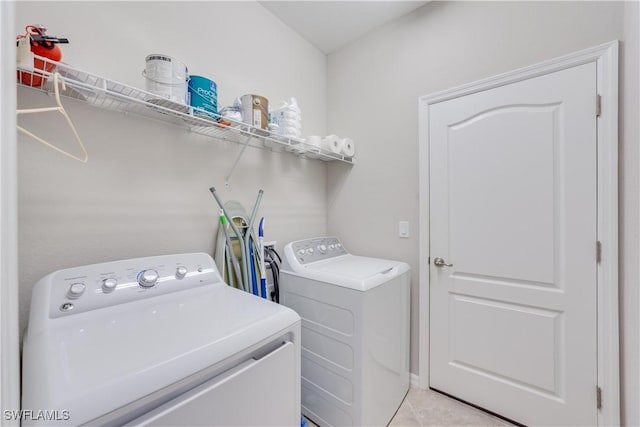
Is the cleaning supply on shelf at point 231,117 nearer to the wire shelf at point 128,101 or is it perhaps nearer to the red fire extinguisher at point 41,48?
the wire shelf at point 128,101

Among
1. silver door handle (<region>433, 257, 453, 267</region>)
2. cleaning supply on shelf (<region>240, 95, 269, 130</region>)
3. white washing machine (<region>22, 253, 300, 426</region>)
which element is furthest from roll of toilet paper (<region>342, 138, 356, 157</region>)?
white washing machine (<region>22, 253, 300, 426</region>)

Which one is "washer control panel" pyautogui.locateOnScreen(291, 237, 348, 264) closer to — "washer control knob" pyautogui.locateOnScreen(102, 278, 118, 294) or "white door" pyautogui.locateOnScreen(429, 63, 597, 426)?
"white door" pyautogui.locateOnScreen(429, 63, 597, 426)

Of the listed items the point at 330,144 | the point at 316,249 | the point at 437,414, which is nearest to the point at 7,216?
the point at 316,249

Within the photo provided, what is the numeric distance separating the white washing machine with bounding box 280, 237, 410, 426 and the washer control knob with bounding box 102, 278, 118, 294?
925 mm

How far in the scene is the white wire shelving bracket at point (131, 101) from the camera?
0.93 metres

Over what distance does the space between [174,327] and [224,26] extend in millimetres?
1786

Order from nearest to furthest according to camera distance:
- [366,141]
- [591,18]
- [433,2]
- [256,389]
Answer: [256,389], [591,18], [433,2], [366,141]

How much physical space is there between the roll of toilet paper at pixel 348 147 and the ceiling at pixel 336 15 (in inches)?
35.1

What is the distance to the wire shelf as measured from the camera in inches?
36.5

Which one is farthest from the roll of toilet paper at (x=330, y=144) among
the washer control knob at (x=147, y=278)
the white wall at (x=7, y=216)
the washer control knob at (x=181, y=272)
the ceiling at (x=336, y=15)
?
the white wall at (x=7, y=216)

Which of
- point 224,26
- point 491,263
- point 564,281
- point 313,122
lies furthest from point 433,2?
point 564,281

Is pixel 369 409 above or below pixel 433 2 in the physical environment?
below

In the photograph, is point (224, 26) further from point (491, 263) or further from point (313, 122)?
point (491, 263)

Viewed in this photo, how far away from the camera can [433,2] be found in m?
1.88
